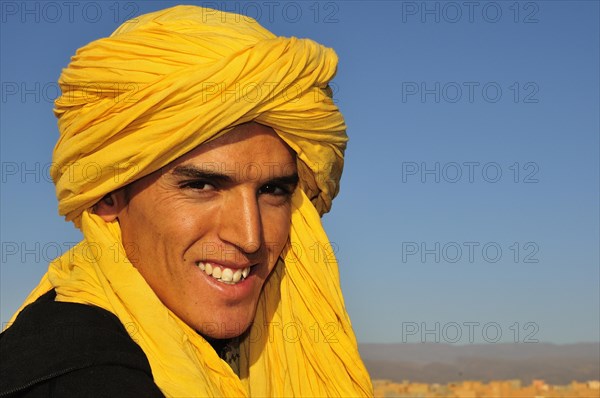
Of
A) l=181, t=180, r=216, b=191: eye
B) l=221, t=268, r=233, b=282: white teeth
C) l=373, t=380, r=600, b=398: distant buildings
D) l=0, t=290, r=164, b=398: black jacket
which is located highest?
l=181, t=180, r=216, b=191: eye

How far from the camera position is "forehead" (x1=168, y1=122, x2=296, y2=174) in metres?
3.07

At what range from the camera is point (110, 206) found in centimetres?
329

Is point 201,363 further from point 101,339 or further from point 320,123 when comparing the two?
point 320,123

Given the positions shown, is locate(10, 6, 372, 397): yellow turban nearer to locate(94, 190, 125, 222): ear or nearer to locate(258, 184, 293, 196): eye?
locate(94, 190, 125, 222): ear

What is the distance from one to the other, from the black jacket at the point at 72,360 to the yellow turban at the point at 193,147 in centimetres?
16

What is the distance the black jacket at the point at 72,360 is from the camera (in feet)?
8.41

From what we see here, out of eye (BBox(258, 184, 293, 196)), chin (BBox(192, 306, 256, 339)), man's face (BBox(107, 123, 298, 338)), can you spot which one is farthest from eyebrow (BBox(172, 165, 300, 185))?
chin (BBox(192, 306, 256, 339))

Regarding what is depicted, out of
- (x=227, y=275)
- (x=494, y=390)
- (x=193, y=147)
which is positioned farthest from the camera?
(x=494, y=390)

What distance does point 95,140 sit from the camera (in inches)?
122

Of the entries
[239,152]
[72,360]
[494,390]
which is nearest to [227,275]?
[239,152]

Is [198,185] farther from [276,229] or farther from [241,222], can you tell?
[276,229]

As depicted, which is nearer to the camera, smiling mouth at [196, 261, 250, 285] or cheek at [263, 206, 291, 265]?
smiling mouth at [196, 261, 250, 285]

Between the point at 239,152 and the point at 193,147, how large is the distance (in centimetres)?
18

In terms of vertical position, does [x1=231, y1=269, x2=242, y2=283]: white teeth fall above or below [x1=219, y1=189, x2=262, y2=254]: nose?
below
